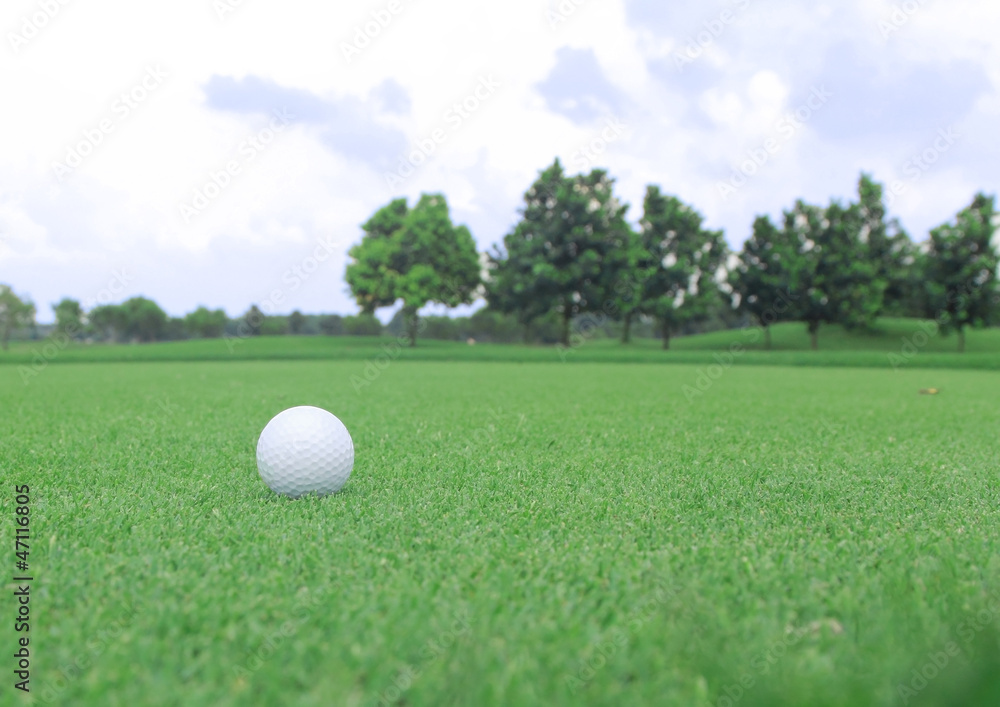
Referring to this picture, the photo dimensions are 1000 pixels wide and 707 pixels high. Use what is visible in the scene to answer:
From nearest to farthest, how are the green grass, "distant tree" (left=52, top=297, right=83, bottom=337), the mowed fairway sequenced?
the mowed fairway
the green grass
"distant tree" (left=52, top=297, right=83, bottom=337)

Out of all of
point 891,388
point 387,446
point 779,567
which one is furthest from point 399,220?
point 779,567

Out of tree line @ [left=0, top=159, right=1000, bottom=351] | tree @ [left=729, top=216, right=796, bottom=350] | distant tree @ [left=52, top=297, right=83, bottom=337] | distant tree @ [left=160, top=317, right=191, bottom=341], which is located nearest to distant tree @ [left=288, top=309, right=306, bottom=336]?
distant tree @ [left=160, top=317, right=191, bottom=341]

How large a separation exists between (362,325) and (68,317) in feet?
110

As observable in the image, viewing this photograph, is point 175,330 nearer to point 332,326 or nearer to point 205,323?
point 205,323

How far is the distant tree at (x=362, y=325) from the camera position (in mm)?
70062

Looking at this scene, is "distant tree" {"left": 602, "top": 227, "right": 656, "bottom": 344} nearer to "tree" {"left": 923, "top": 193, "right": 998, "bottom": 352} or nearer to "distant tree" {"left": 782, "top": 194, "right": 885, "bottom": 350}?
"distant tree" {"left": 782, "top": 194, "right": 885, "bottom": 350}

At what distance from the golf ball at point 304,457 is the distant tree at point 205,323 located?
81.9m

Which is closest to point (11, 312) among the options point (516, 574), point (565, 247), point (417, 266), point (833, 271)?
point (417, 266)

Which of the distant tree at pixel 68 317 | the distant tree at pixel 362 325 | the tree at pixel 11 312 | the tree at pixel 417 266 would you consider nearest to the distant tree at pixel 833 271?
the tree at pixel 417 266

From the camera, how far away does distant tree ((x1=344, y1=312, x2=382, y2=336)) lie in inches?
2758

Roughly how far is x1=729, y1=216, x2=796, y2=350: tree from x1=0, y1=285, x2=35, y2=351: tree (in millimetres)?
58933

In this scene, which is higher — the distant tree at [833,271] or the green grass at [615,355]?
the distant tree at [833,271]

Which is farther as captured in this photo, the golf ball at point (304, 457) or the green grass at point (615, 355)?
the green grass at point (615, 355)

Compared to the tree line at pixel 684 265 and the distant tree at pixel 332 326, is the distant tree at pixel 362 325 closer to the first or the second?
the distant tree at pixel 332 326
